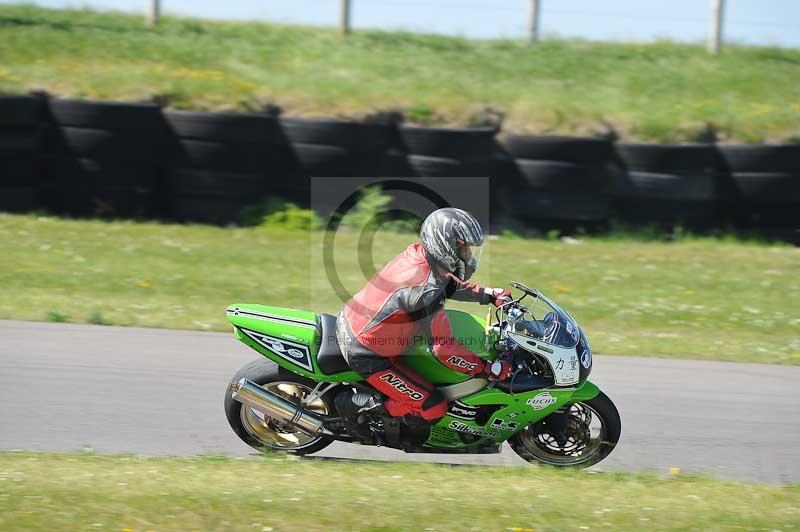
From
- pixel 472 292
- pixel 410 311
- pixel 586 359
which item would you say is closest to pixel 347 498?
pixel 410 311

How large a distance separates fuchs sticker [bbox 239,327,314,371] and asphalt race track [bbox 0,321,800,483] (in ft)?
2.42

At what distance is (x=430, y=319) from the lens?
5891 mm

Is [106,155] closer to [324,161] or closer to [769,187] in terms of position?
[324,161]

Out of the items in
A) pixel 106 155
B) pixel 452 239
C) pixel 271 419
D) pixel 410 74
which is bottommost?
pixel 271 419

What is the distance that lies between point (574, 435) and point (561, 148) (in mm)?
7494

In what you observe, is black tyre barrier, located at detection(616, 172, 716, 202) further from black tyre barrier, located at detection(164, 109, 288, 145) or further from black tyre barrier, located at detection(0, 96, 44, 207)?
black tyre barrier, located at detection(0, 96, 44, 207)

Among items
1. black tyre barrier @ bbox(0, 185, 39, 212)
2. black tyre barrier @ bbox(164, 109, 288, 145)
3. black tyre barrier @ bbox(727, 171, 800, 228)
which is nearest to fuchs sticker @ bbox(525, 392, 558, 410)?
black tyre barrier @ bbox(164, 109, 288, 145)

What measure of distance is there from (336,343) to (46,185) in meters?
8.63

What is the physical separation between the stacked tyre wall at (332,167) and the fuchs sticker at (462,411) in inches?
288

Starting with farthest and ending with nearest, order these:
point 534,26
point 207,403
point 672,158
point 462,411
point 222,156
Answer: point 534,26 < point 672,158 < point 222,156 < point 207,403 < point 462,411

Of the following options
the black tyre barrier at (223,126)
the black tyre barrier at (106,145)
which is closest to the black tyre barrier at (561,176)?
the black tyre barrier at (223,126)

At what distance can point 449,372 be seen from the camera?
607 cm

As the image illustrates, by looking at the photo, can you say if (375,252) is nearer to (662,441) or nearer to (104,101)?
(104,101)

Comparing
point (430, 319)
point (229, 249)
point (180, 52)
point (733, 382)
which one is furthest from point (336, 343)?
point (180, 52)
